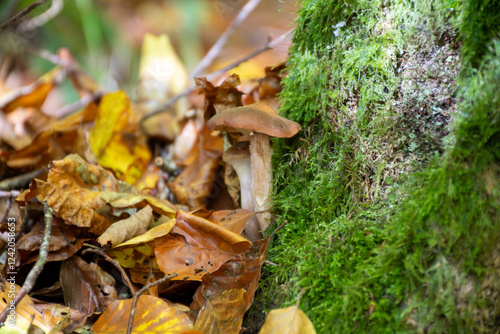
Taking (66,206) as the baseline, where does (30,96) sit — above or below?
below

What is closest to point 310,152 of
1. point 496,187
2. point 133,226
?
point 496,187

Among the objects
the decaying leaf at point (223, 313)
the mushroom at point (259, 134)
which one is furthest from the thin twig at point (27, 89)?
the decaying leaf at point (223, 313)

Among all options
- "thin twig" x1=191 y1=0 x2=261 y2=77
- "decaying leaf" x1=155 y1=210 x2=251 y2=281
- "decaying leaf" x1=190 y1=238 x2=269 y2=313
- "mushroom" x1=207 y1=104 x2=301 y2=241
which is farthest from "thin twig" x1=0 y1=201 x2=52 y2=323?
"thin twig" x1=191 y1=0 x2=261 y2=77

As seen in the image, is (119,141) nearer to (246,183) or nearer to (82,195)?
(82,195)

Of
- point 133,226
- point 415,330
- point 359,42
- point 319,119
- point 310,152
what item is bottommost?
point 133,226

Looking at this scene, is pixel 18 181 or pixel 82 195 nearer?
pixel 82 195

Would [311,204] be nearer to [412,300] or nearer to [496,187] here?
[412,300]

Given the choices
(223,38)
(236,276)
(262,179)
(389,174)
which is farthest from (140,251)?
(223,38)
